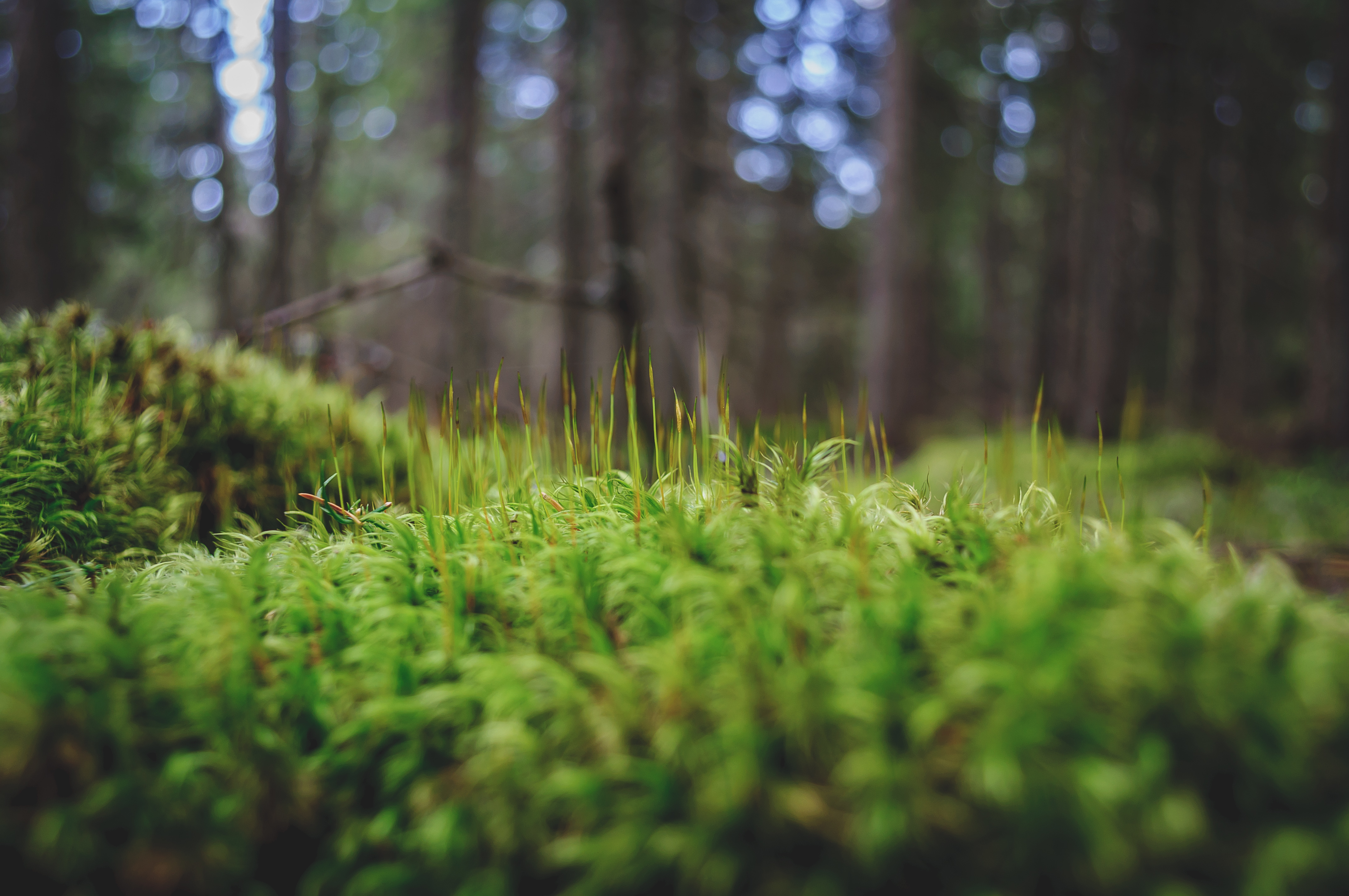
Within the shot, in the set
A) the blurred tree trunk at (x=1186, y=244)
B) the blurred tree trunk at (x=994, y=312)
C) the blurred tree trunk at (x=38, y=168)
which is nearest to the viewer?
the blurred tree trunk at (x=38, y=168)

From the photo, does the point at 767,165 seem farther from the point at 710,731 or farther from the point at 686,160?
the point at 710,731

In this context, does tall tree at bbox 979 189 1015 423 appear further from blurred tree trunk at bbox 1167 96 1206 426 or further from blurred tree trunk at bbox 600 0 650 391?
blurred tree trunk at bbox 600 0 650 391

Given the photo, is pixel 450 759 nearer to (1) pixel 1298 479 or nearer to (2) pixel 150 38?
(1) pixel 1298 479

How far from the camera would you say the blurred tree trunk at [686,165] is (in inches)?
367

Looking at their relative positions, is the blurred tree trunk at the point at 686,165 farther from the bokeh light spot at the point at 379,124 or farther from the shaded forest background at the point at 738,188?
the bokeh light spot at the point at 379,124

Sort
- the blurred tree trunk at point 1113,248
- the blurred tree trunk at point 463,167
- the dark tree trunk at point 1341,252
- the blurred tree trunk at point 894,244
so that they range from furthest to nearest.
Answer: the blurred tree trunk at point 463,167 < the blurred tree trunk at point 1113,248 < the blurred tree trunk at point 894,244 < the dark tree trunk at point 1341,252

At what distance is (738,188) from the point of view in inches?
427

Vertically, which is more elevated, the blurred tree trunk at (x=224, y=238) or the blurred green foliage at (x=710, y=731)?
the blurred tree trunk at (x=224, y=238)

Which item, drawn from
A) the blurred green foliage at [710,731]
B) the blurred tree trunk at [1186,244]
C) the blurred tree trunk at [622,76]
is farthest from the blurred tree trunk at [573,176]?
the blurred tree trunk at [1186,244]

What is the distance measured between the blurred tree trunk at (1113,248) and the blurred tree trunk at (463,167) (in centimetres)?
890

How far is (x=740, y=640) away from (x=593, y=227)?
1311 cm

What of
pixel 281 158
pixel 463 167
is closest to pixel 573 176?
pixel 463 167

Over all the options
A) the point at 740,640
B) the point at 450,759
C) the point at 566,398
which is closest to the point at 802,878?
the point at 740,640

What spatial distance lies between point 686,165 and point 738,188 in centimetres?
137
